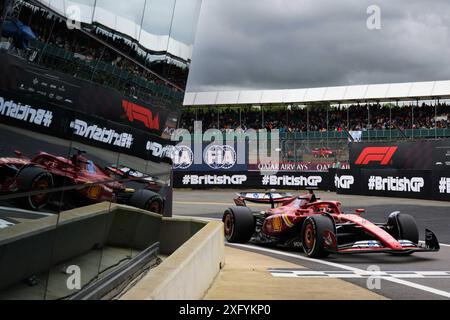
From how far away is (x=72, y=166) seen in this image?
3896 mm

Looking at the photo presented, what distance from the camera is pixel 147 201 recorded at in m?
7.36

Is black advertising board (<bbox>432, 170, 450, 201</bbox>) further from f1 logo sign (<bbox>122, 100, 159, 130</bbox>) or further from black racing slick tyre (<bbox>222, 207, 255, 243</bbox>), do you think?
f1 logo sign (<bbox>122, 100, 159, 130</bbox>)

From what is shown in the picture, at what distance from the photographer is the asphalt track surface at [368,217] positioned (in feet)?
10.3

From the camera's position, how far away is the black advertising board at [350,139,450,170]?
25.6m

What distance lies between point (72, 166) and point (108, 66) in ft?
3.98

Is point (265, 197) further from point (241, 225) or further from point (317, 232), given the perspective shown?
point (317, 232)

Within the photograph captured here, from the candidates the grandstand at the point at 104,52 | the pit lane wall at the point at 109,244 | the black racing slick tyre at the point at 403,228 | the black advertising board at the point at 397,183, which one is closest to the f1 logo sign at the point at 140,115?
the grandstand at the point at 104,52

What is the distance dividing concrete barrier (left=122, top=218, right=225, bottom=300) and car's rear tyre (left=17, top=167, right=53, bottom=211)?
77 centimetres

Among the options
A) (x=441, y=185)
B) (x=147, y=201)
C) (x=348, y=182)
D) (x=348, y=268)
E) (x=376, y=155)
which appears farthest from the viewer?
(x=348, y=182)

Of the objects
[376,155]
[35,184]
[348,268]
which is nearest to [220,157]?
[376,155]

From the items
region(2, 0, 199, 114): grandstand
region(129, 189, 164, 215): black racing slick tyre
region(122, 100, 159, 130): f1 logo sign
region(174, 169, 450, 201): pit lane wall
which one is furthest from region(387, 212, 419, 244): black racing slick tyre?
region(174, 169, 450, 201): pit lane wall

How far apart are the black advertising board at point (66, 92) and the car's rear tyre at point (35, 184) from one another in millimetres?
398

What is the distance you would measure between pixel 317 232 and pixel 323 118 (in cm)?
3954

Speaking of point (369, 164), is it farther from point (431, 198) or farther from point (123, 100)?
point (123, 100)
